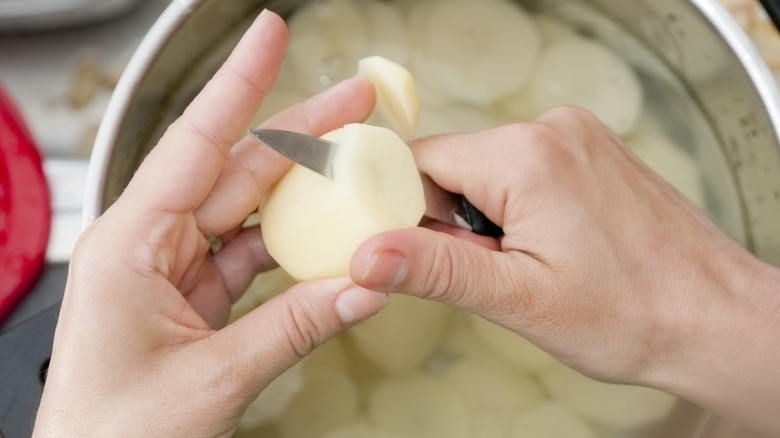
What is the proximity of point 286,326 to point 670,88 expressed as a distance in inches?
21.9

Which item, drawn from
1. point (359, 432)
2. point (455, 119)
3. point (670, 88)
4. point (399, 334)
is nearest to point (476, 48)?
point (455, 119)

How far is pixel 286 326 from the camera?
477 millimetres

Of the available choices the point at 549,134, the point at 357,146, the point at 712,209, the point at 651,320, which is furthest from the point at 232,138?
the point at 712,209

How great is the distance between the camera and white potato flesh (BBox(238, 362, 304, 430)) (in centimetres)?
69

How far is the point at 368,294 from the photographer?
1.59 feet

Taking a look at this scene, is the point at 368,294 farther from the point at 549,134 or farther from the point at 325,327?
the point at 549,134

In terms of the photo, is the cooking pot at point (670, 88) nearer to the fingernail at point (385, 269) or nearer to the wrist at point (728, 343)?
the wrist at point (728, 343)

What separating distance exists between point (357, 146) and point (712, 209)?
470 millimetres

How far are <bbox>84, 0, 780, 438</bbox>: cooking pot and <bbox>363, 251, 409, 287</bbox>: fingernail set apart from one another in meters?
0.24

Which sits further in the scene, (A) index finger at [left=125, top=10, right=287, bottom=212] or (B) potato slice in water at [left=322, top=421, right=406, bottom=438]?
(B) potato slice in water at [left=322, top=421, right=406, bottom=438]

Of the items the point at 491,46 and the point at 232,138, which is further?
the point at 491,46

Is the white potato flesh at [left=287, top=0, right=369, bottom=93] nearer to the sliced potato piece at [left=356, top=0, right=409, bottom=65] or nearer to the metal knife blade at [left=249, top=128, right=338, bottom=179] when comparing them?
the sliced potato piece at [left=356, top=0, right=409, bottom=65]

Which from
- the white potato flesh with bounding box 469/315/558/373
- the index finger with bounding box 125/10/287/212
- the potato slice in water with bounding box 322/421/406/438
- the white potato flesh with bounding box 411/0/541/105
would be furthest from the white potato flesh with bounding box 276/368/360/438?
the white potato flesh with bounding box 411/0/541/105

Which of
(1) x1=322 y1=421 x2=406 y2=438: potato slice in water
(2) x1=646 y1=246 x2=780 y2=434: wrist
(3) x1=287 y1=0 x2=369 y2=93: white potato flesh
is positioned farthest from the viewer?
(3) x1=287 y1=0 x2=369 y2=93: white potato flesh
